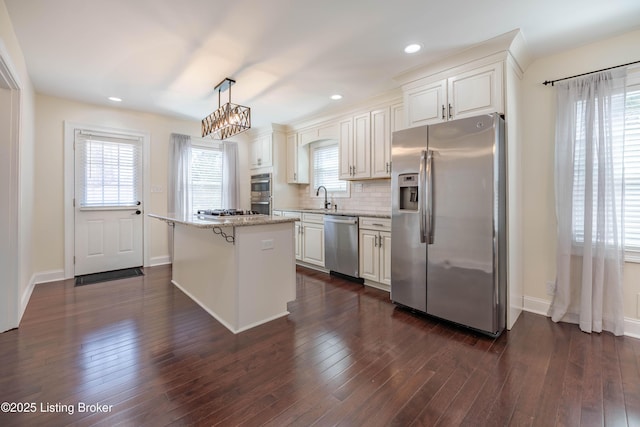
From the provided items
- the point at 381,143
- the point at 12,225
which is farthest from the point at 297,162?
the point at 12,225

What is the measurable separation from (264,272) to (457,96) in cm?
245

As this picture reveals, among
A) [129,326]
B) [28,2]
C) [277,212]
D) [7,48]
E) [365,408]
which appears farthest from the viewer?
[277,212]

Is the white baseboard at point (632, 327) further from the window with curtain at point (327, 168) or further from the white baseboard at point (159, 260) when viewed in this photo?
the white baseboard at point (159, 260)

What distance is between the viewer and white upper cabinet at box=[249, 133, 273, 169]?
526cm

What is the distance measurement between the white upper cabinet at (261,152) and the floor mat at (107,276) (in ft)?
8.74

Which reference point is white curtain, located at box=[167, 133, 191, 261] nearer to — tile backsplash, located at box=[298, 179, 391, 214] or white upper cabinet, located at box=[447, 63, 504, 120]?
tile backsplash, located at box=[298, 179, 391, 214]

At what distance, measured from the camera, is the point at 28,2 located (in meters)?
2.01

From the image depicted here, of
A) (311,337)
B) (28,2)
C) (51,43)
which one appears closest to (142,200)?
(51,43)

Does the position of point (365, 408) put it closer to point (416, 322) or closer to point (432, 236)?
point (416, 322)

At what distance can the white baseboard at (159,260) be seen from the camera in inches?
185

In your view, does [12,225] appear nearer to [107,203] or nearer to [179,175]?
[107,203]

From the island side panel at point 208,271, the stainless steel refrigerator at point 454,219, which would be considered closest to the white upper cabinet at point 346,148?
the stainless steel refrigerator at point 454,219

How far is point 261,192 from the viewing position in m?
5.44

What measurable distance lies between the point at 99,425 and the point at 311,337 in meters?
1.40
